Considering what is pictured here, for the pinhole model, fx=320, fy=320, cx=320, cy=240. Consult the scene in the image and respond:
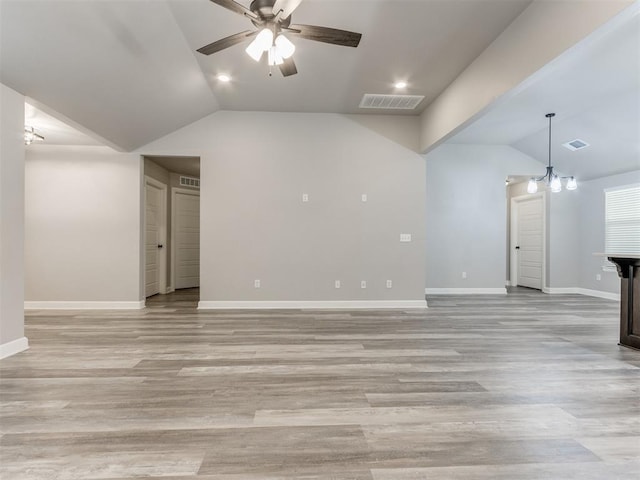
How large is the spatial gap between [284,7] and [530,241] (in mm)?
7463

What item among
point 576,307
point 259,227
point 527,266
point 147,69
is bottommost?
point 576,307

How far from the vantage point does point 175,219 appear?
22.7 ft

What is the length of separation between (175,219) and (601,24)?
276 inches

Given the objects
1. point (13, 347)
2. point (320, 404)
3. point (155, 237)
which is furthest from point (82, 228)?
point (320, 404)

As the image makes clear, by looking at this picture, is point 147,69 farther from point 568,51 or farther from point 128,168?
point 568,51

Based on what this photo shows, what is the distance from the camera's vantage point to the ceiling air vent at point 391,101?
174 inches

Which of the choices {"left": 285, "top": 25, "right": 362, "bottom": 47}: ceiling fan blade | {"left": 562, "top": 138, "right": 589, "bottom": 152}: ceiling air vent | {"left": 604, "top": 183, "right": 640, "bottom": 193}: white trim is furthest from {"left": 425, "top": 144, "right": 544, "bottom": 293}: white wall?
{"left": 285, "top": 25, "right": 362, "bottom": 47}: ceiling fan blade

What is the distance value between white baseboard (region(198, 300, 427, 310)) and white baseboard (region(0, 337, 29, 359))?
2116 millimetres

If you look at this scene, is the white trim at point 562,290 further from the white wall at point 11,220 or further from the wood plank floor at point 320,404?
the white wall at point 11,220

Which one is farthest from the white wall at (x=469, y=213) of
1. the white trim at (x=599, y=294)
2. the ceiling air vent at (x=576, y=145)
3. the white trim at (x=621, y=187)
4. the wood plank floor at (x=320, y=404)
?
the wood plank floor at (x=320, y=404)

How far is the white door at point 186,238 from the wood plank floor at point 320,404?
329 cm

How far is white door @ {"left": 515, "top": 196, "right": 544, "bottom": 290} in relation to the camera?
711 cm

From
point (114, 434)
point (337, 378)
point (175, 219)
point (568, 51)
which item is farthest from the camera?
point (175, 219)

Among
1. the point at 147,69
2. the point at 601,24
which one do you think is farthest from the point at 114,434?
the point at 601,24
